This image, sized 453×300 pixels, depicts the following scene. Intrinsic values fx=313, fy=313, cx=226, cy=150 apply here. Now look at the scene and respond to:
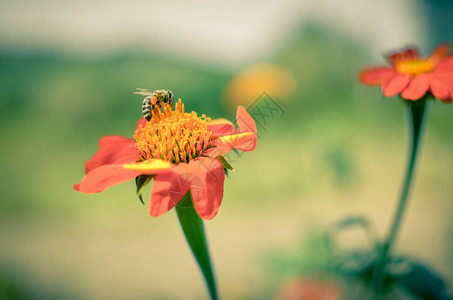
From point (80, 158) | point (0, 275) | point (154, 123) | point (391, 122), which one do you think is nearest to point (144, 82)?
point (80, 158)

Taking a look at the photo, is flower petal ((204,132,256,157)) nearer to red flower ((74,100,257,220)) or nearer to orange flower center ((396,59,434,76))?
red flower ((74,100,257,220))

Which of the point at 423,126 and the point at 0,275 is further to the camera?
the point at 0,275

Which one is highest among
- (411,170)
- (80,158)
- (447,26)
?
(447,26)

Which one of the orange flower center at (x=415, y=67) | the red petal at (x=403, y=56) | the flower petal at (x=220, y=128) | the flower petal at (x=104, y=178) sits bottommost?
the flower petal at (x=104, y=178)

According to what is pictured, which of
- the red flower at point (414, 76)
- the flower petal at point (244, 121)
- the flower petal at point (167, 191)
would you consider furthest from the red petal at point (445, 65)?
the flower petal at point (167, 191)

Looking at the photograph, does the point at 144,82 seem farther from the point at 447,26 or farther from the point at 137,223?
the point at 447,26

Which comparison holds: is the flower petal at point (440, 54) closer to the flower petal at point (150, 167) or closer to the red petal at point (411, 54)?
the red petal at point (411, 54)
